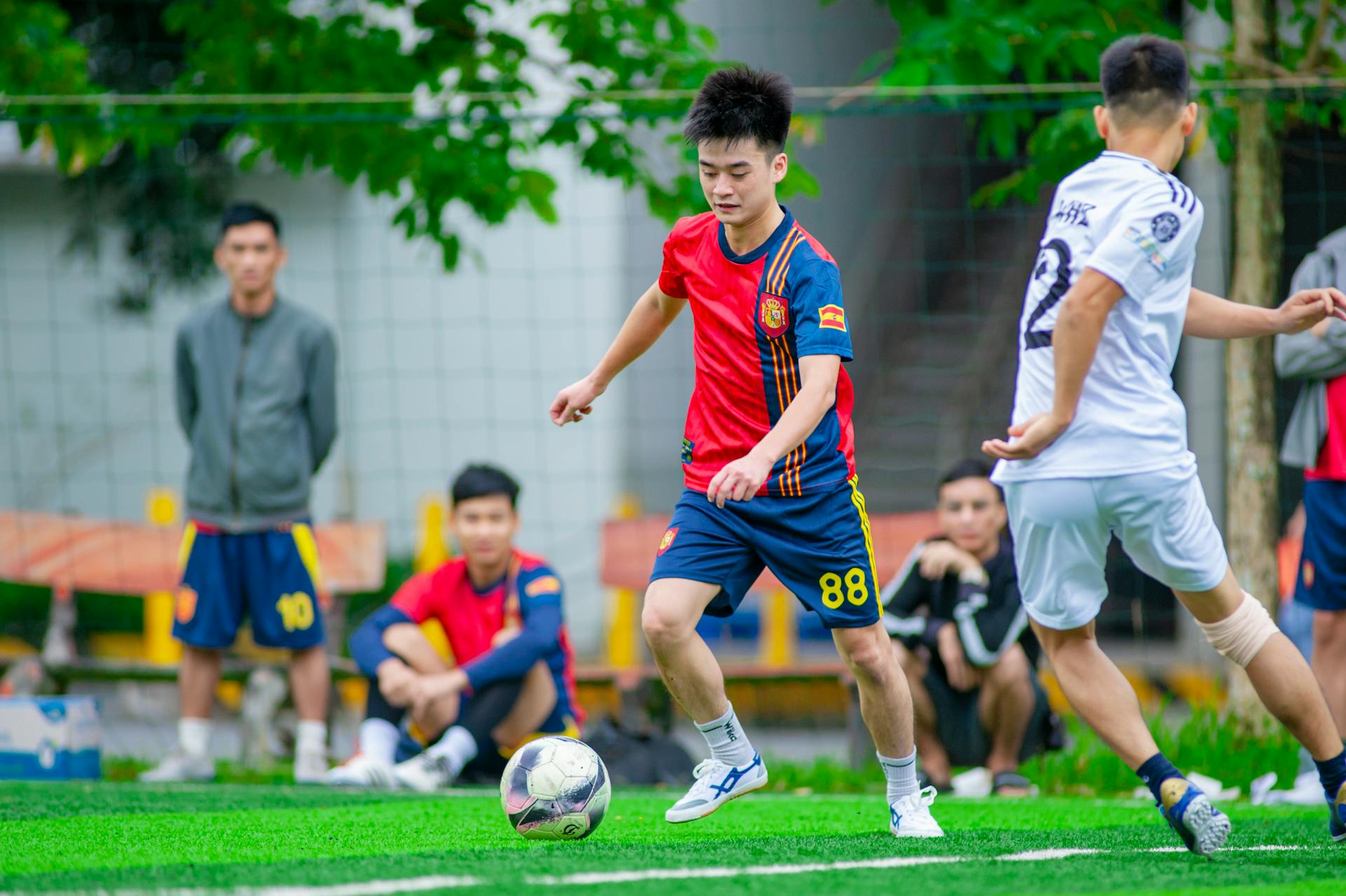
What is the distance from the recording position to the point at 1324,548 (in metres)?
5.11

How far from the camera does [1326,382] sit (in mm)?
5273

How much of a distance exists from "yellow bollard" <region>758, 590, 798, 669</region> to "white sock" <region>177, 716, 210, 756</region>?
3.49 metres

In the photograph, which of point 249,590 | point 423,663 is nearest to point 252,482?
point 249,590

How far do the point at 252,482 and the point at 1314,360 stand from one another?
4081mm

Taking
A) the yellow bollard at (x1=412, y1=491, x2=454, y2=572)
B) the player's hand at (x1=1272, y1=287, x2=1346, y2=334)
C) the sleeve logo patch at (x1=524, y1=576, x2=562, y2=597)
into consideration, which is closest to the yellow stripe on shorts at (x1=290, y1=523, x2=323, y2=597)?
the sleeve logo patch at (x1=524, y1=576, x2=562, y2=597)

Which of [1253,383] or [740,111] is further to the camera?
[1253,383]

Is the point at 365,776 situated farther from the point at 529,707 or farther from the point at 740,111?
the point at 740,111

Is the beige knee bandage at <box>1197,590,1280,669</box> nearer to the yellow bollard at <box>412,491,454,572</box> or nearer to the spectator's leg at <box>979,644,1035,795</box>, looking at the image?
the spectator's leg at <box>979,644,1035,795</box>

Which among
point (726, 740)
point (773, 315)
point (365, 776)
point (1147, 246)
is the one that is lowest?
point (365, 776)

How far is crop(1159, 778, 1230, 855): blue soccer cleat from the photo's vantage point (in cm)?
322

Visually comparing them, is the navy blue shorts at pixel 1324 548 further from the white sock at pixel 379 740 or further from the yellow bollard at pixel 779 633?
the yellow bollard at pixel 779 633

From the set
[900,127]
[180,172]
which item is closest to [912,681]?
[180,172]

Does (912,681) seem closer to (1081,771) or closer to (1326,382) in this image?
(1081,771)

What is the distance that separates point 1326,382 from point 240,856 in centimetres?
398
